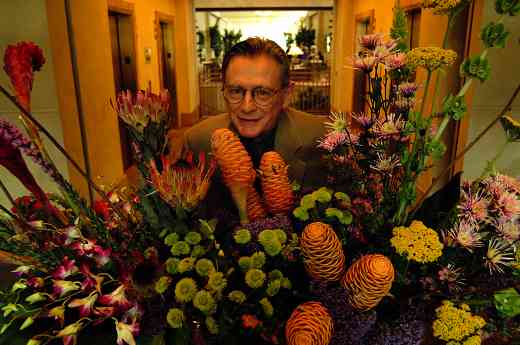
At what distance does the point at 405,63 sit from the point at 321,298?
342 millimetres

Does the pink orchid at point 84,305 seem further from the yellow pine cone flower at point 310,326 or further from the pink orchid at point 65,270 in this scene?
the yellow pine cone flower at point 310,326

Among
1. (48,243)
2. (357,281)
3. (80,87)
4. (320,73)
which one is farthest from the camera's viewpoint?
(320,73)

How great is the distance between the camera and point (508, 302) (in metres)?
0.58

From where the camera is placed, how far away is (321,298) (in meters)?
0.60

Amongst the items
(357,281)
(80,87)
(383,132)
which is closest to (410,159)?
(383,132)

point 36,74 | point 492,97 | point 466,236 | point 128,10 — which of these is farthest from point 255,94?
point 128,10

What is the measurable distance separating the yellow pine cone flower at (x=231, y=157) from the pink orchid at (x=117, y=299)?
0.77 feet

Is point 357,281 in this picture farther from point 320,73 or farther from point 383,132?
point 320,73

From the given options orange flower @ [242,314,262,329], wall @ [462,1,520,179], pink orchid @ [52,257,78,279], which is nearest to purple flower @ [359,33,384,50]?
orange flower @ [242,314,262,329]

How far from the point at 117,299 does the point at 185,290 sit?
0.09 metres

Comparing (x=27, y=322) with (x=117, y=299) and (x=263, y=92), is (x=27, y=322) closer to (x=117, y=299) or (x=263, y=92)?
(x=117, y=299)

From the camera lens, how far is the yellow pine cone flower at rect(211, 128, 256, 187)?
0.67 metres

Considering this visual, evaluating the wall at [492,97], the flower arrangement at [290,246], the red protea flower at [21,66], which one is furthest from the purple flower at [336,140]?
the wall at [492,97]

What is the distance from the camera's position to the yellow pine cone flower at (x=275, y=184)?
0.70 m
